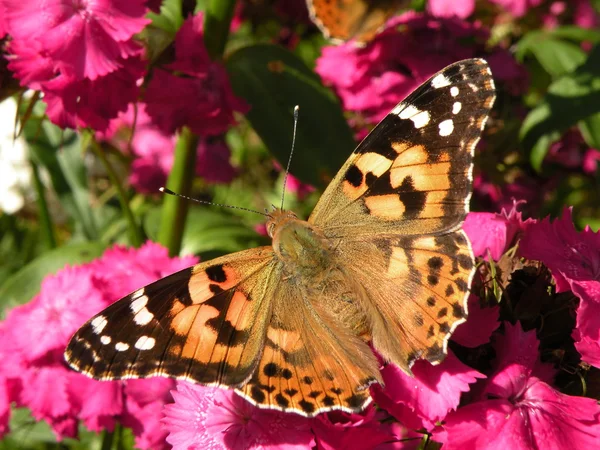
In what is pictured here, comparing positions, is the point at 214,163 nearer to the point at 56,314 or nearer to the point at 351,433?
the point at 56,314

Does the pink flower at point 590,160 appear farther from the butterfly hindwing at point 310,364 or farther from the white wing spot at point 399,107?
the butterfly hindwing at point 310,364

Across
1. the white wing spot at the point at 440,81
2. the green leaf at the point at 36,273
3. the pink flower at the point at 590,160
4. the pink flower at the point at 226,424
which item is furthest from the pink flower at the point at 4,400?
the pink flower at the point at 590,160

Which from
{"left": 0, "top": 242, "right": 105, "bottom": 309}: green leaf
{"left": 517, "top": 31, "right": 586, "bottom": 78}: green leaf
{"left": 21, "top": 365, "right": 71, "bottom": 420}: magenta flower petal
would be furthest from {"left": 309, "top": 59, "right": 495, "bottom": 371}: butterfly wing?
{"left": 517, "top": 31, "right": 586, "bottom": 78}: green leaf

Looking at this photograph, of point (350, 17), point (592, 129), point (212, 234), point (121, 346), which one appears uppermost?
point (350, 17)

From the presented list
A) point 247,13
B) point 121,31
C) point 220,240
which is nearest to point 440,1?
point 247,13

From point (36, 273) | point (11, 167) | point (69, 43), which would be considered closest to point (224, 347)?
point (69, 43)
